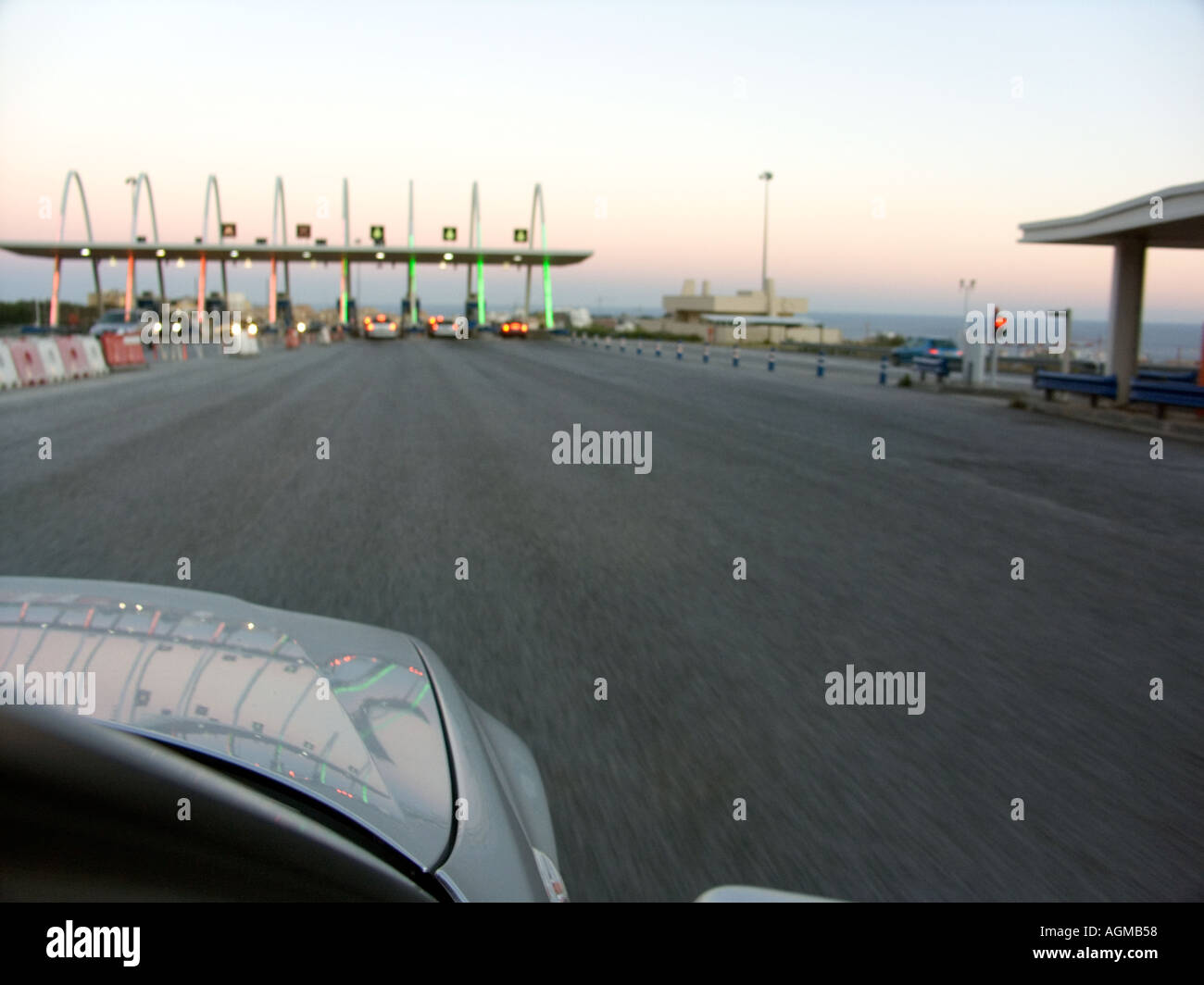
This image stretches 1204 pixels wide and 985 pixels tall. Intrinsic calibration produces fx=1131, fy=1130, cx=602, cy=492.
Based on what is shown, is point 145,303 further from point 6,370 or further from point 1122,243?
point 1122,243

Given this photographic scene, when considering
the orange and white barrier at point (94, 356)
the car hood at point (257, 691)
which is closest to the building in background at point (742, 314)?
the orange and white barrier at point (94, 356)

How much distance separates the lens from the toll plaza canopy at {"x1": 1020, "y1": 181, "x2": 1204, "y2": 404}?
2239 cm

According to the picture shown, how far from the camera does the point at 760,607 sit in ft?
23.3

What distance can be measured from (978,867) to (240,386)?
87.1 ft

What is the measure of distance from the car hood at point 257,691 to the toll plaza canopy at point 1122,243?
73.4ft

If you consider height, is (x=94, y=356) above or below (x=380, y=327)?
below

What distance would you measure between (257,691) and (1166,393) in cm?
2155

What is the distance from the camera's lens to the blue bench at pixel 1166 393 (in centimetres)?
1986

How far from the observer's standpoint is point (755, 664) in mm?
5820

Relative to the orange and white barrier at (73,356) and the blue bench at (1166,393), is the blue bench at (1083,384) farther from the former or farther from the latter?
the orange and white barrier at (73,356)

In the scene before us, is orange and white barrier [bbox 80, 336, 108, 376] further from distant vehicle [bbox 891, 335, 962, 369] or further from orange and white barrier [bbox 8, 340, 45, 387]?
distant vehicle [bbox 891, 335, 962, 369]

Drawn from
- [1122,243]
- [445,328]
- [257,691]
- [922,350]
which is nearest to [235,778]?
[257,691]
